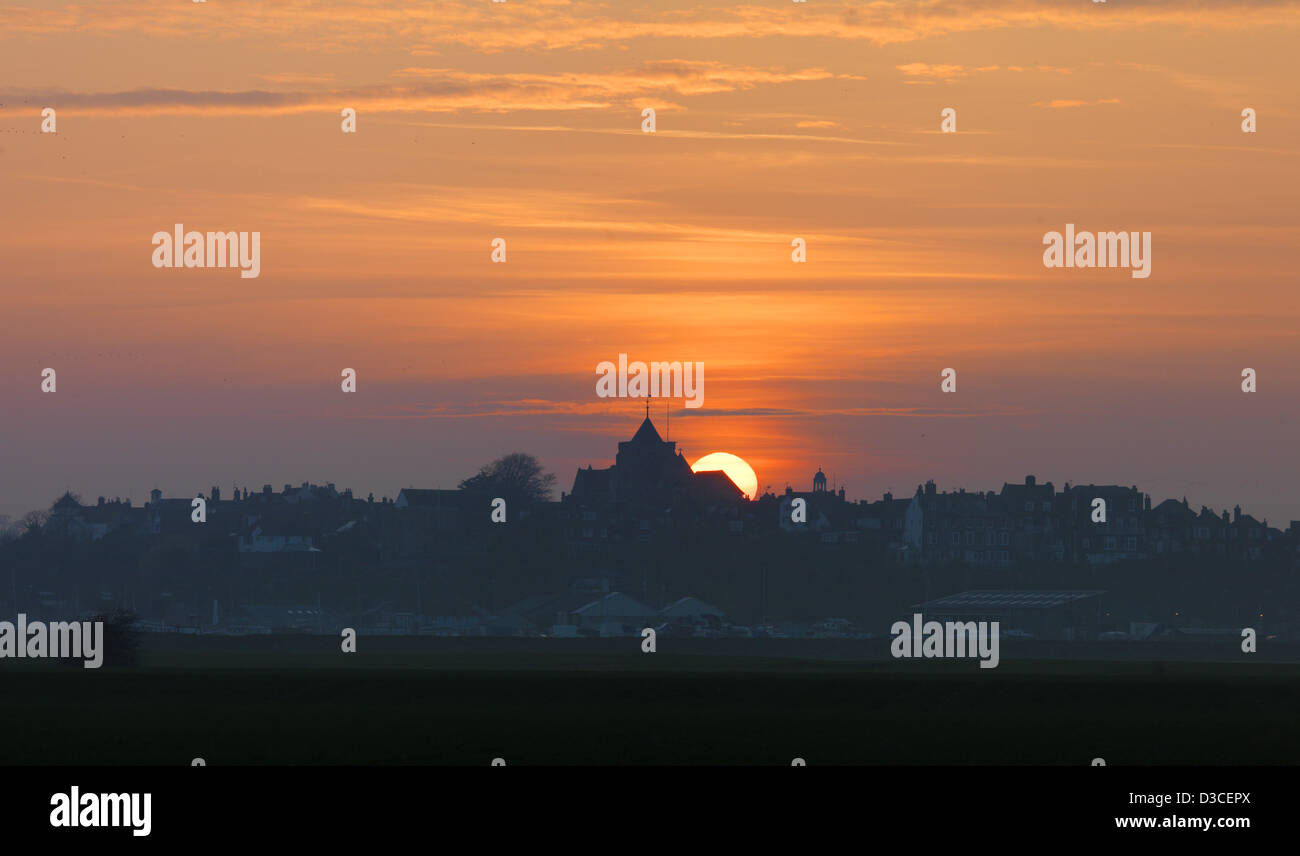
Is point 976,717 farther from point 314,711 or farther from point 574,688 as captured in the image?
point 314,711

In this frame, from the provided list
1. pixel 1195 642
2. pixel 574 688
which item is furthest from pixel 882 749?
pixel 1195 642
